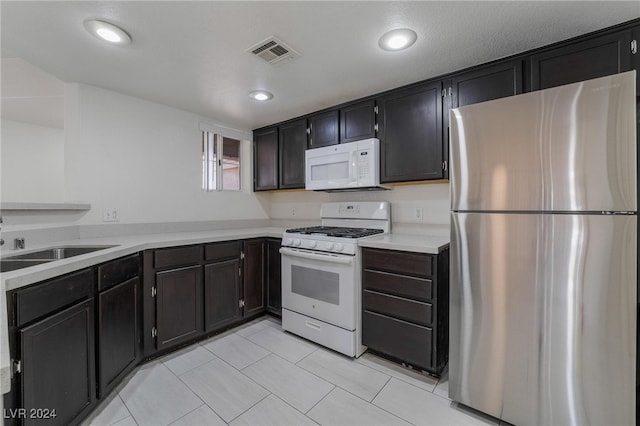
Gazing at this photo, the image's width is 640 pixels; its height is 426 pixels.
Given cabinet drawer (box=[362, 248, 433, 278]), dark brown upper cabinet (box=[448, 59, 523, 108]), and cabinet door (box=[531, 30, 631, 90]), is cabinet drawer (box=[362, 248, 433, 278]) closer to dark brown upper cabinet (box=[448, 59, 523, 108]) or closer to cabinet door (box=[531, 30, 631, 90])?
dark brown upper cabinet (box=[448, 59, 523, 108])

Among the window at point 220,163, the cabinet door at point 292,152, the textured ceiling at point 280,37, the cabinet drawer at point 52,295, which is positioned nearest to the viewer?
the cabinet drawer at point 52,295

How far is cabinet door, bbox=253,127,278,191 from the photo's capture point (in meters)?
3.34

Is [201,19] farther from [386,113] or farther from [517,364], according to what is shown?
[517,364]

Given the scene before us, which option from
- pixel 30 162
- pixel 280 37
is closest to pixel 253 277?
pixel 280 37

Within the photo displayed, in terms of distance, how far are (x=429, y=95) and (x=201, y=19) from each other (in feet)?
5.31

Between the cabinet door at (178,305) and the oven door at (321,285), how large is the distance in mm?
738

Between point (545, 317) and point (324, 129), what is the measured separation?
2235 millimetres

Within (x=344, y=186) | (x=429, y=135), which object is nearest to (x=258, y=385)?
(x=344, y=186)

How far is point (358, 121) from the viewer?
262cm

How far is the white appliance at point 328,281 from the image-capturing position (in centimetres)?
221

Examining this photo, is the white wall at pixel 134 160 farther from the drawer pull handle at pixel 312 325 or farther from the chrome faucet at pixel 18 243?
the drawer pull handle at pixel 312 325

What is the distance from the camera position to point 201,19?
1526mm

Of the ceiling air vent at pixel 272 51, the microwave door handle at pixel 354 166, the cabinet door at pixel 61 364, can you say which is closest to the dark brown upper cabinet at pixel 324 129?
the microwave door handle at pixel 354 166

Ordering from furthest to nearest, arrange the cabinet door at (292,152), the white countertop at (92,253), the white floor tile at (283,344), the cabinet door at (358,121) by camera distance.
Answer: the cabinet door at (292,152) < the cabinet door at (358,121) < the white floor tile at (283,344) < the white countertop at (92,253)
